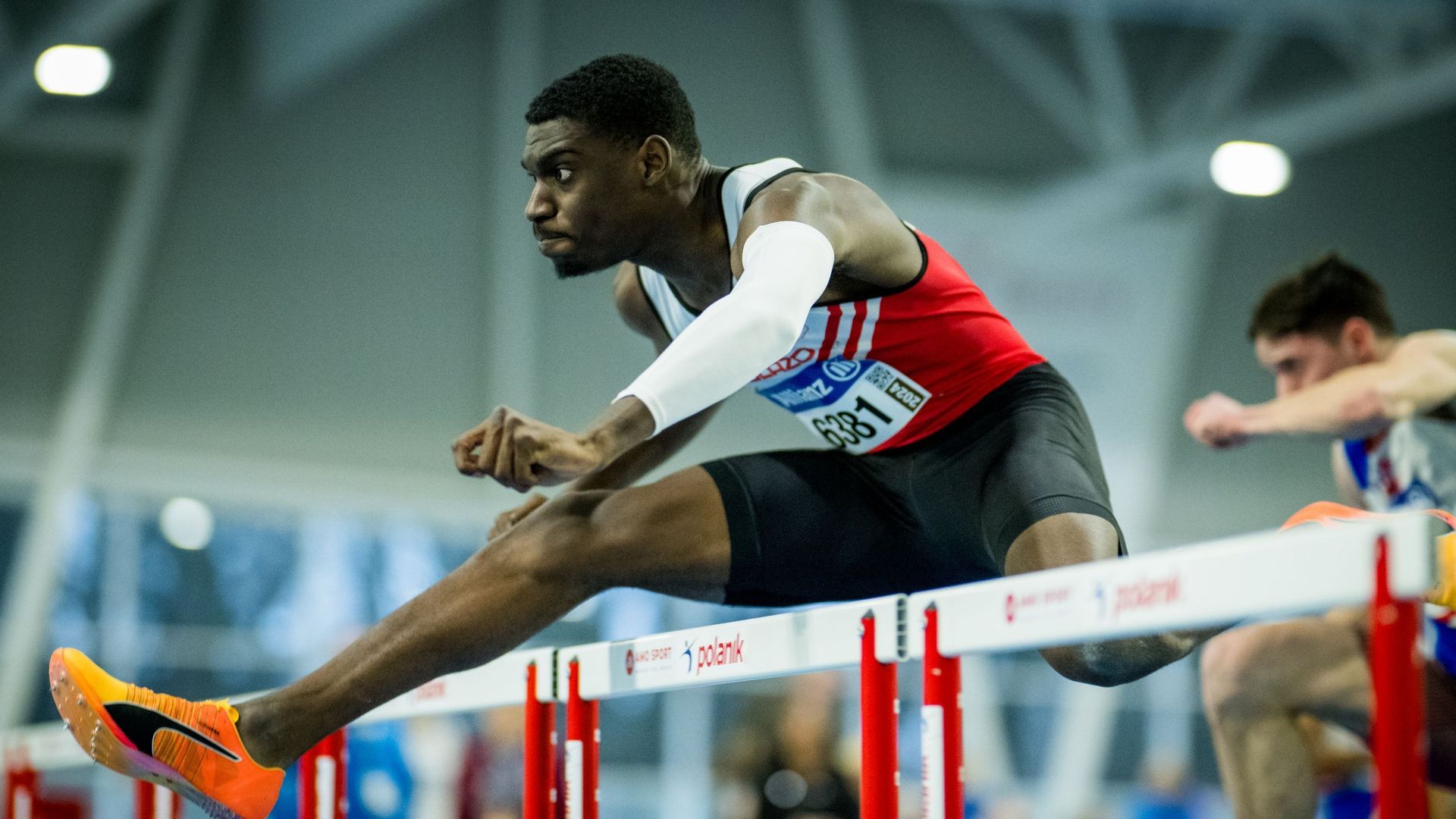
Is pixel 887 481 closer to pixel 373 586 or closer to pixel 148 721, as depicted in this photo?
pixel 148 721

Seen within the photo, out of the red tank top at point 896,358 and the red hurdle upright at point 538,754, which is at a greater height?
the red tank top at point 896,358

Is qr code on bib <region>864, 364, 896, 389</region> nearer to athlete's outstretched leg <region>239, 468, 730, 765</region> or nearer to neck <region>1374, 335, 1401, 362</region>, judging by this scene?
athlete's outstretched leg <region>239, 468, 730, 765</region>

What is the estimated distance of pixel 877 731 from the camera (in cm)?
202

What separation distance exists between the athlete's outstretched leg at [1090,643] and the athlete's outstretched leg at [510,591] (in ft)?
1.76

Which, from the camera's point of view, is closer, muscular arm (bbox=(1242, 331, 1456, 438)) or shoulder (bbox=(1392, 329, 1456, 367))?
muscular arm (bbox=(1242, 331, 1456, 438))

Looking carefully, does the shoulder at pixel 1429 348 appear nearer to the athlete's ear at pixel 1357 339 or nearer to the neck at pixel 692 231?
the athlete's ear at pixel 1357 339

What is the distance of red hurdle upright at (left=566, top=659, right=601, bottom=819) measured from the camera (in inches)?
101

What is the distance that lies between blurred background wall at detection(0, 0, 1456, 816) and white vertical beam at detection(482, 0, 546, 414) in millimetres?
27

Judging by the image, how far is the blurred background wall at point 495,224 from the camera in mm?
10281

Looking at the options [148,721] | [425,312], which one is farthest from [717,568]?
[425,312]

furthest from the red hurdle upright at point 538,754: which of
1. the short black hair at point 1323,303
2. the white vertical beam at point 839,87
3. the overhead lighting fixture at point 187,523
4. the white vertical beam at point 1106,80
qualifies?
the white vertical beam at point 1106,80

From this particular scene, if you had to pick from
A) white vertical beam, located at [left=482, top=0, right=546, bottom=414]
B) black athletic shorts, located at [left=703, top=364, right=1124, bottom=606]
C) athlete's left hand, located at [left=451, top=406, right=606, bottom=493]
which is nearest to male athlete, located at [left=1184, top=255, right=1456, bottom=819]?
black athletic shorts, located at [left=703, top=364, right=1124, bottom=606]

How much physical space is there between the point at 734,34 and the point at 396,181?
110 inches

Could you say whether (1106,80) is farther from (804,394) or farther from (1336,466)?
(804,394)
